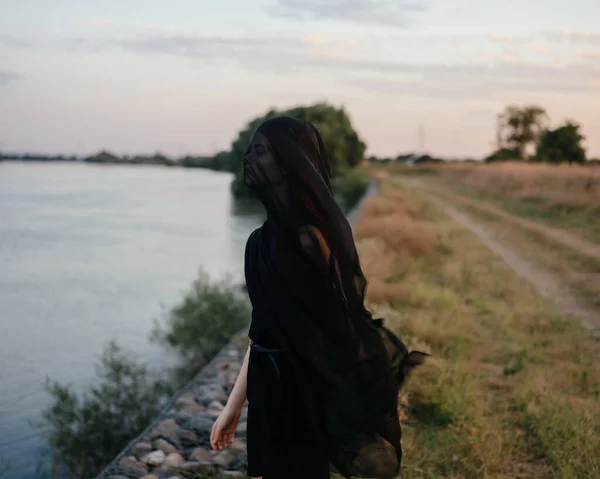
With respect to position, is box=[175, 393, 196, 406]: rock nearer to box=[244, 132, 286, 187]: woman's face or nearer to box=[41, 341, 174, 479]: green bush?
box=[41, 341, 174, 479]: green bush

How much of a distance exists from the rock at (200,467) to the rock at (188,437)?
0.32 meters

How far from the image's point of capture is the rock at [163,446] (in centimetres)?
407

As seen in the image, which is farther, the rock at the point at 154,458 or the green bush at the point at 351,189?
the green bush at the point at 351,189

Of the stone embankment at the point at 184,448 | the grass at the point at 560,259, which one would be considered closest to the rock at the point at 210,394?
the stone embankment at the point at 184,448

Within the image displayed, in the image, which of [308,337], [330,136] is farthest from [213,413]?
[330,136]

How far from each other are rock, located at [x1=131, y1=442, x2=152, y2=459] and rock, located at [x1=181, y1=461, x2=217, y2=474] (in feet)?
0.89

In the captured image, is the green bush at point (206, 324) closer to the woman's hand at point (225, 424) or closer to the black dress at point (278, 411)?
the woman's hand at point (225, 424)

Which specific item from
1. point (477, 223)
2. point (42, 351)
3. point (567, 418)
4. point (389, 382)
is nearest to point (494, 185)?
point (477, 223)

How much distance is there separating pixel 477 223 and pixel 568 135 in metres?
25.7

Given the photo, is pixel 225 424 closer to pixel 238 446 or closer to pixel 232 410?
pixel 232 410

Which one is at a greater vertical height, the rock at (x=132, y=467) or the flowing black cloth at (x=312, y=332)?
the flowing black cloth at (x=312, y=332)

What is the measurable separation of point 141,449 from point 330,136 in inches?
1881

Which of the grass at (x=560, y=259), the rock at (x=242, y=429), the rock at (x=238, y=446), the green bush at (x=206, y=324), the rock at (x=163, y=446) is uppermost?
the grass at (x=560, y=259)

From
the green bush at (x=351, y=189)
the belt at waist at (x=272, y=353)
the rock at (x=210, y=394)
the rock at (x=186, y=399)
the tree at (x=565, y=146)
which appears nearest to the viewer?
the belt at waist at (x=272, y=353)
